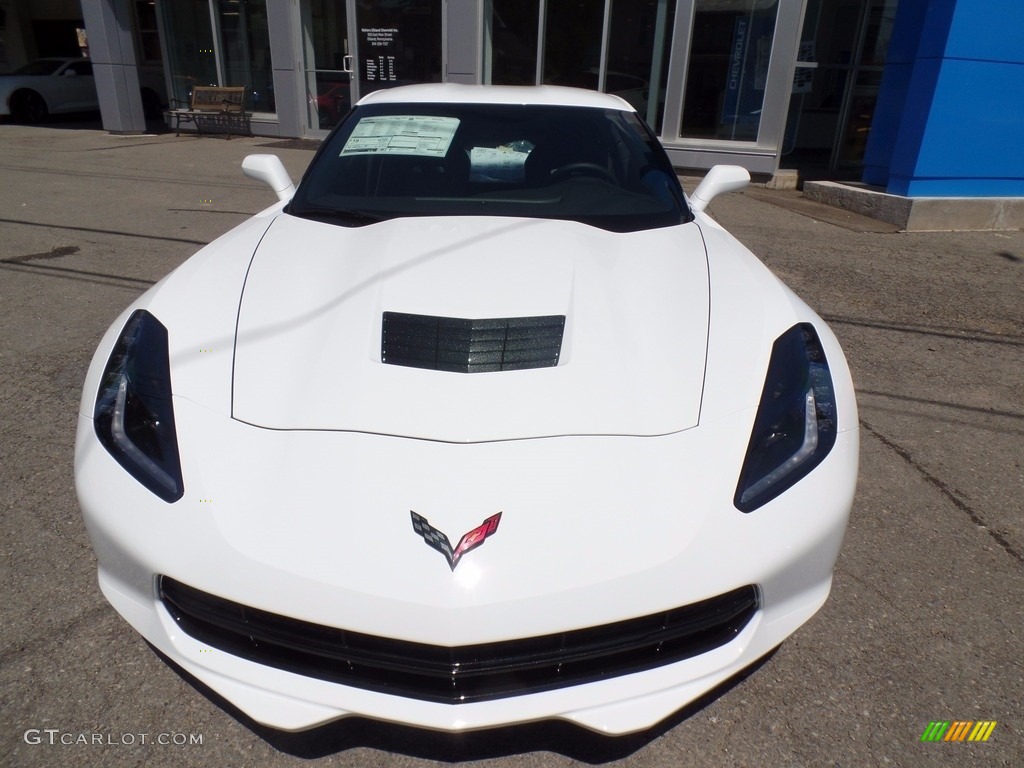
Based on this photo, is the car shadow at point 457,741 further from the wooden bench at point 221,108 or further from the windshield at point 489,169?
the wooden bench at point 221,108

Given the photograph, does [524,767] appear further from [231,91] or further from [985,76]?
[231,91]

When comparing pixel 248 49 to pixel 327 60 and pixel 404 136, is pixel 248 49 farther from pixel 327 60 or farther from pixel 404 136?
pixel 404 136

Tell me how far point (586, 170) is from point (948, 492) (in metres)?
1.85

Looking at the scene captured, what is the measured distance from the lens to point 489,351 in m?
1.71

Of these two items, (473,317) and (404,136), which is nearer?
(473,317)

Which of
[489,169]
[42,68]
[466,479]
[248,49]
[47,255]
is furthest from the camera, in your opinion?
[42,68]

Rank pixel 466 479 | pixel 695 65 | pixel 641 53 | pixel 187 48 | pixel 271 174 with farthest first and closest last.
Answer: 1. pixel 187 48
2. pixel 641 53
3. pixel 695 65
4. pixel 271 174
5. pixel 466 479

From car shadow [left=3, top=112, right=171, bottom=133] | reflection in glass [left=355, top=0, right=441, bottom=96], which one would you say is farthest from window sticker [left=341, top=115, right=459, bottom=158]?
car shadow [left=3, top=112, right=171, bottom=133]

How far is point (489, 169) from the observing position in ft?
8.71

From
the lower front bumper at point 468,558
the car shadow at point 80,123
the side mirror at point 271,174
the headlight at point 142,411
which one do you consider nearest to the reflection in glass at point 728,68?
the side mirror at point 271,174

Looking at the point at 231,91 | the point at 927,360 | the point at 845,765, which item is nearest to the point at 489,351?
the point at 845,765

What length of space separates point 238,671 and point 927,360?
389 centimetres

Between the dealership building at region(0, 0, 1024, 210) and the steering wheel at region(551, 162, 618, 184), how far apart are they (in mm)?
5972

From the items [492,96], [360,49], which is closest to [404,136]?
[492,96]
